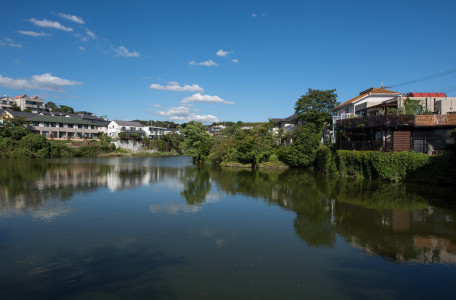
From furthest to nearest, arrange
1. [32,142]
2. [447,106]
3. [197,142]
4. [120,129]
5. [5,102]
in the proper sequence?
1. [5,102]
2. [120,129]
3. [32,142]
4. [197,142]
5. [447,106]

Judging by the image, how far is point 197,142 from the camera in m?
50.1

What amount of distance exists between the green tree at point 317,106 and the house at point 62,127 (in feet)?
180

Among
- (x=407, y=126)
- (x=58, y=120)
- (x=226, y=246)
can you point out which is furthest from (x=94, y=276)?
(x=58, y=120)

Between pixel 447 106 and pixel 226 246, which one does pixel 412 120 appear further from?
pixel 226 246

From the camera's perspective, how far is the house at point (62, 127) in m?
62.3

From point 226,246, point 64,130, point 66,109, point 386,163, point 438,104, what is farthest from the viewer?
point 66,109

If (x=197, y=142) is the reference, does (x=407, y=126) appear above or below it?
above

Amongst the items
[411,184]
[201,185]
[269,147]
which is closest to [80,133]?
[269,147]

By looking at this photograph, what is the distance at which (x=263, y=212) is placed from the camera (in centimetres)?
1548

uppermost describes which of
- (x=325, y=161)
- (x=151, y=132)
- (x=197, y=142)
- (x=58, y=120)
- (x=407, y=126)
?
(x=58, y=120)

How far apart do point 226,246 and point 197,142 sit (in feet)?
133

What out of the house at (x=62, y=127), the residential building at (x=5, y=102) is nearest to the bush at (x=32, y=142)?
the house at (x=62, y=127)

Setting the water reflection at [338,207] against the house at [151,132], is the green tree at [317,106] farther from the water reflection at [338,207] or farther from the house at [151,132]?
the house at [151,132]

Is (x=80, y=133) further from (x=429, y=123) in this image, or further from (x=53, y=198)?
A: (x=429, y=123)
